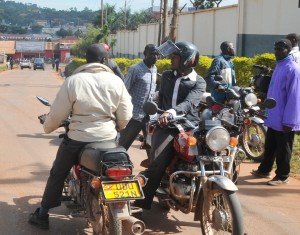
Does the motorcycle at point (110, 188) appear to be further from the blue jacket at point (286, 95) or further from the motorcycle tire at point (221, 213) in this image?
the blue jacket at point (286, 95)

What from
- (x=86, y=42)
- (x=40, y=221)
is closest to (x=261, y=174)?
(x=40, y=221)

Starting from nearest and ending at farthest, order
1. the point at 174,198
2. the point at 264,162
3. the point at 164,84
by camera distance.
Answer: the point at 174,198 → the point at 164,84 → the point at 264,162

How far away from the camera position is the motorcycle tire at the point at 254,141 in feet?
26.4

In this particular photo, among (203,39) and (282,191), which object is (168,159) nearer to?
(282,191)

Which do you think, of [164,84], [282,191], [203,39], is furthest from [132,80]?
[203,39]

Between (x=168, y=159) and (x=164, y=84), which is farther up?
(x=164, y=84)

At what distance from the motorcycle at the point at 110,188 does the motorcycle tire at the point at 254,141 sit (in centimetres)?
403

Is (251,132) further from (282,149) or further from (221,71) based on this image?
(282,149)

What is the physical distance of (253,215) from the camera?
5.70 m

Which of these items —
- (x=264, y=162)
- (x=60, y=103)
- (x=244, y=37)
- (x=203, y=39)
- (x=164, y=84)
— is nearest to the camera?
(x=60, y=103)

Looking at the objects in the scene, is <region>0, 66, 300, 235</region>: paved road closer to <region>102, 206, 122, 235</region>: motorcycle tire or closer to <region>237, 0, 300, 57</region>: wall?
<region>102, 206, 122, 235</region>: motorcycle tire

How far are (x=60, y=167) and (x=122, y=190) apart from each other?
0.87 metres

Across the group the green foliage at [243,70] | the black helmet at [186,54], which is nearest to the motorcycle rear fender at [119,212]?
the black helmet at [186,54]

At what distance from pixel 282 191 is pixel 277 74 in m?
1.50
